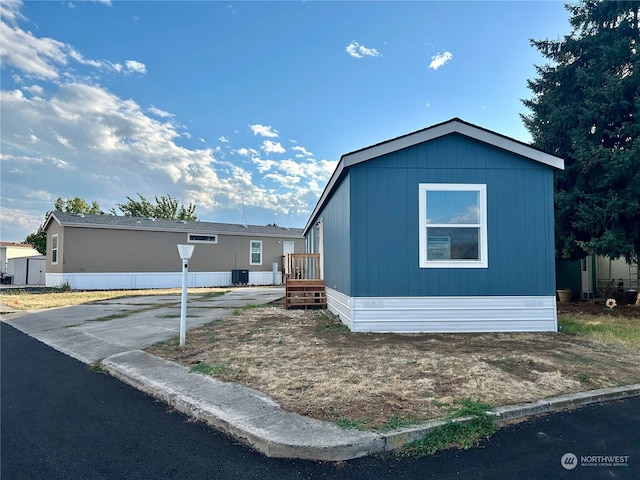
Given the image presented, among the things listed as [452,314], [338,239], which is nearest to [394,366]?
[452,314]

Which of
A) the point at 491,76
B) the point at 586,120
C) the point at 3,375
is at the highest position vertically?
the point at 491,76

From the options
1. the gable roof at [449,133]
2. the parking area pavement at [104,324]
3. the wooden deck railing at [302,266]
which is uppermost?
the gable roof at [449,133]

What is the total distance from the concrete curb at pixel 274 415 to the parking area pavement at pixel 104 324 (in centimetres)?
193

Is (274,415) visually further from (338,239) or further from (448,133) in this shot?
(448,133)

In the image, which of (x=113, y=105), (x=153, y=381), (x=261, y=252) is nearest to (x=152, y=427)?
(x=153, y=381)

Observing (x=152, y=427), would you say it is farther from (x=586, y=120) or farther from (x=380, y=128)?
(x=586, y=120)

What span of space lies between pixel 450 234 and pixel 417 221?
26.3 inches

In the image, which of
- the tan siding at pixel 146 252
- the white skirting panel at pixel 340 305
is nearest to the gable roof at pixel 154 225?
the tan siding at pixel 146 252

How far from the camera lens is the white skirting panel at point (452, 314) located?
678 centimetres

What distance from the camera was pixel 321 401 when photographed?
3416 mm

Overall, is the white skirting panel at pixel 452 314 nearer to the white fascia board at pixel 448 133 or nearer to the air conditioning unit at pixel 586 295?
the white fascia board at pixel 448 133

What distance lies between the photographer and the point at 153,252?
20.1 meters

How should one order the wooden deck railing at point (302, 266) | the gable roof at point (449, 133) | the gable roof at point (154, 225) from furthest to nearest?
the gable roof at point (154, 225)
the wooden deck railing at point (302, 266)
the gable roof at point (449, 133)

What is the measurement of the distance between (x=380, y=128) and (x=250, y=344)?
29.7 ft
